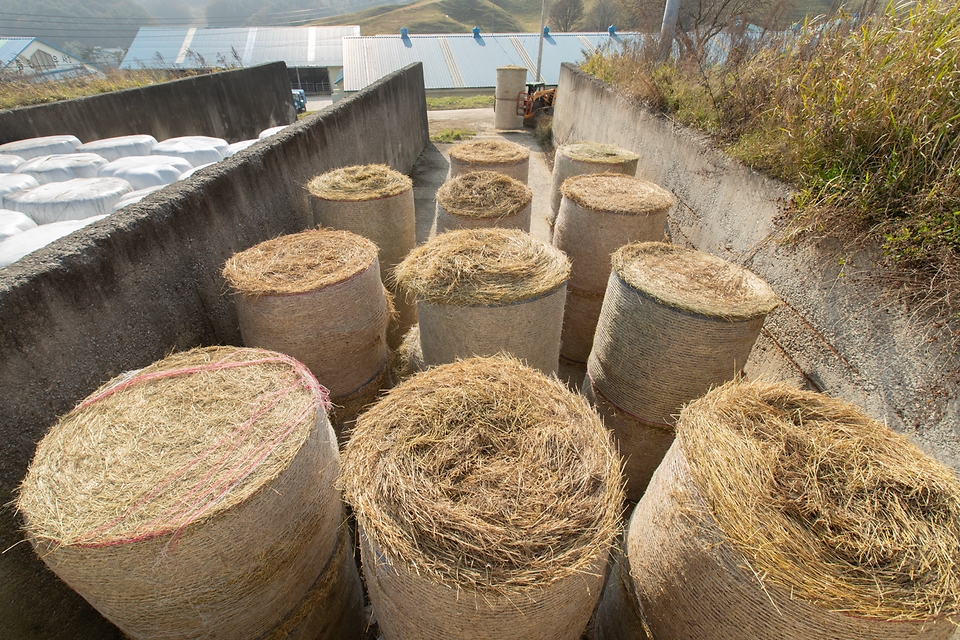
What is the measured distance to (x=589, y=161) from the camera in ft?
17.6

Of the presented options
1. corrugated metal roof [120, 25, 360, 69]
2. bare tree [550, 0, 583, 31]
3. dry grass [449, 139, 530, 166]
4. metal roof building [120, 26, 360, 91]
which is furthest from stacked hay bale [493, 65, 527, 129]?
bare tree [550, 0, 583, 31]

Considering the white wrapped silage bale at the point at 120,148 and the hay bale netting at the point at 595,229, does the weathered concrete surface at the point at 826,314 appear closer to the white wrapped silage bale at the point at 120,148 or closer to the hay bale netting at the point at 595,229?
the hay bale netting at the point at 595,229

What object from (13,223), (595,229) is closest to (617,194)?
(595,229)

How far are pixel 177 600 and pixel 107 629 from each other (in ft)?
3.63

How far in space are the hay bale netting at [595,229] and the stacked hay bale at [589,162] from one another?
1.75 feet

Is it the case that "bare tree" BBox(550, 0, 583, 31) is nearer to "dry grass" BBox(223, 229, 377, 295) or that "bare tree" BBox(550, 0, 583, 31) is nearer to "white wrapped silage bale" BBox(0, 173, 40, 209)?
"white wrapped silage bale" BBox(0, 173, 40, 209)

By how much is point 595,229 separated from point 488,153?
2.24 meters

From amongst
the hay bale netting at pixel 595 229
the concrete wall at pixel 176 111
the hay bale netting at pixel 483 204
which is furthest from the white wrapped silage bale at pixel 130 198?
the hay bale netting at pixel 595 229

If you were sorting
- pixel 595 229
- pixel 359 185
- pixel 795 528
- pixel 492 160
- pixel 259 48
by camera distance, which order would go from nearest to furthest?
pixel 795 528, pixel 595 229, pixel 359 185, pixel 492 160, pixel 259 48

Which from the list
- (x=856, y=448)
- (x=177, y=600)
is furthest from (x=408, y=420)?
(x=856, y=448)

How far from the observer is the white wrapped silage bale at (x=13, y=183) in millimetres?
4870

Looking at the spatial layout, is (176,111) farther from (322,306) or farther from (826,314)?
(826,314)

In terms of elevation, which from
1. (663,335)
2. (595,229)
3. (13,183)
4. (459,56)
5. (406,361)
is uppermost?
(459,56)

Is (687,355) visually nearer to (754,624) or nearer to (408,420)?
(754,624)
